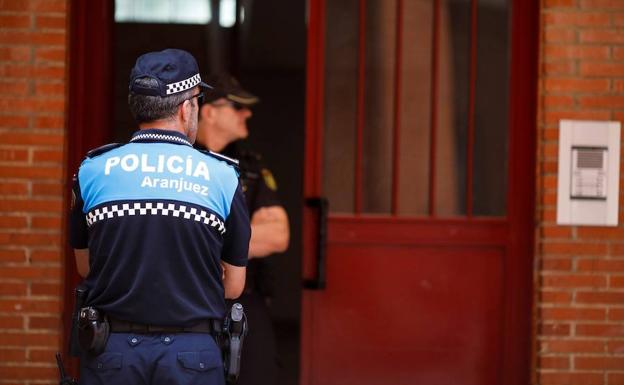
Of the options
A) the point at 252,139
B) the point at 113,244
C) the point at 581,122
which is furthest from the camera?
the point at 252,139

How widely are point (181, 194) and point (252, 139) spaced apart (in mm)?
6842

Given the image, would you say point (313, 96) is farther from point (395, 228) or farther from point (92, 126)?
point (92, 126)

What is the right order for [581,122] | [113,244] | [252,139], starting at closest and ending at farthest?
[113,244], [581,122], [252,139]

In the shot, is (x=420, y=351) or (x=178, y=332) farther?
(x=420, y=351)

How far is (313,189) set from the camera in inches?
185

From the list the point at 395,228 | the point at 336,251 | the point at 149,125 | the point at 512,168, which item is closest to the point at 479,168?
the point at 512,168

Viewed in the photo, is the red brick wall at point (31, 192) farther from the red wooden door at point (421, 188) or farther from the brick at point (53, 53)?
the red wooden door at point (421, 188)

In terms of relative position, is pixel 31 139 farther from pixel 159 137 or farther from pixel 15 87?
pixel 159 137

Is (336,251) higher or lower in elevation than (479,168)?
lower

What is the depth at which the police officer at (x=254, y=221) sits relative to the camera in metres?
4.27

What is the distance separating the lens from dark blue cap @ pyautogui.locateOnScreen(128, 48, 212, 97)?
9.55ft

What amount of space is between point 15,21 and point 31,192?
0.82 meters

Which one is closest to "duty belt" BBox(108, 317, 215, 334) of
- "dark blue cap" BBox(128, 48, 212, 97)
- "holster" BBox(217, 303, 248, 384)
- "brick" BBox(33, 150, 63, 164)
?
"holster" BBox(217, 303, 248, 384)

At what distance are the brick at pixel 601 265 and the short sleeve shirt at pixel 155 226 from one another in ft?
7.36
